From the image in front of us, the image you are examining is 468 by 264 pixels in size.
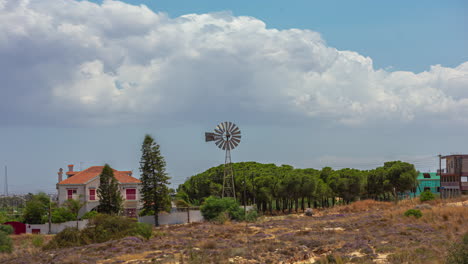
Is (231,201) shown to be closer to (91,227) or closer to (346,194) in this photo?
(91,227)

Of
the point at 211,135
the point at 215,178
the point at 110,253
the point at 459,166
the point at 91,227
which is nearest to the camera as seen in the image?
the point at 110,253

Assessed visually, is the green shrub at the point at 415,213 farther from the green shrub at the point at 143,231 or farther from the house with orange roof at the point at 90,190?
the house with orange roof at the point at 90,190

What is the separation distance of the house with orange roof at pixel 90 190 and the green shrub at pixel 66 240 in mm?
25677

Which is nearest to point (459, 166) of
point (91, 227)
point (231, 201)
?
point (231, 201)

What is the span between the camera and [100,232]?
3659cm

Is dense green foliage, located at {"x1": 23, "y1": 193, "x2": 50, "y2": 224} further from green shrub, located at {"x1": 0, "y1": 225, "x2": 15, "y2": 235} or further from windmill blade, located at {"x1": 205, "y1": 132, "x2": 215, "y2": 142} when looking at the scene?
windmill blade, located at {"x1": 205, "y1": 132, "x2": 215, "y2": 142}

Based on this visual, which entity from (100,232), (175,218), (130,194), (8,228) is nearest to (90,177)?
(130,194)

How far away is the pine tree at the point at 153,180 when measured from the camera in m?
54.5

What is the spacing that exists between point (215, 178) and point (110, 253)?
5058 cm

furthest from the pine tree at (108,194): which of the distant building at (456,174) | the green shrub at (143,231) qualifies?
the distant building at (456,174)

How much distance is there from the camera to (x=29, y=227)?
53156 mm

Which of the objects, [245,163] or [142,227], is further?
[245,163]

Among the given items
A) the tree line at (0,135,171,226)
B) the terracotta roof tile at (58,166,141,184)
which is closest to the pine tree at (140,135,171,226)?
the tree line at (0,135,171,226)

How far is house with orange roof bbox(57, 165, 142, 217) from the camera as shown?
6168 centimetres
